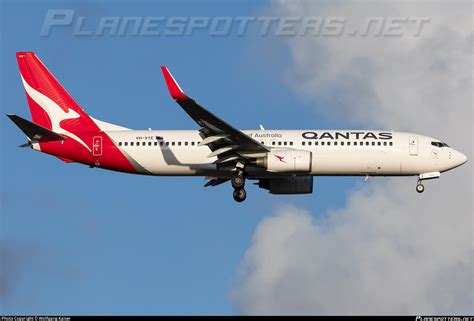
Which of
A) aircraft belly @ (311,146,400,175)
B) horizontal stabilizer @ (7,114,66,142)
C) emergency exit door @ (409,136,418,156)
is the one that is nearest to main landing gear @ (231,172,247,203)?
aircraft belly @ (311,146,400,175)

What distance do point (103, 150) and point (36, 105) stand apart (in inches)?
259

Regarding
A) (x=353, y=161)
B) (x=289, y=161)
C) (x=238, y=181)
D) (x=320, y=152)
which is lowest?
(x=238, y=181)

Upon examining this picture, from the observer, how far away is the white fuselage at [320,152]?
2478 inches

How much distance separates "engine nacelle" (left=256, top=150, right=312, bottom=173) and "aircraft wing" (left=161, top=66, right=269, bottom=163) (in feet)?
2.30

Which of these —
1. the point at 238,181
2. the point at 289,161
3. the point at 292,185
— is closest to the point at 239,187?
the point at 238,181

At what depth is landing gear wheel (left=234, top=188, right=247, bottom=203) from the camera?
63750mm

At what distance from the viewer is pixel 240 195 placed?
63.8 m

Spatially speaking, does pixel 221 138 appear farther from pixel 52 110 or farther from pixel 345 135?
pixel 52 110

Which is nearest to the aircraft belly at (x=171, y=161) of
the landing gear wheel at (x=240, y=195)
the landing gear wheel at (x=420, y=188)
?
the landing gear wheel at (x=240, y=195)

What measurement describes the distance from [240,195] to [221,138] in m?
3.93

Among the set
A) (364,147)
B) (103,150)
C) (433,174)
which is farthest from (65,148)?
(433,174)

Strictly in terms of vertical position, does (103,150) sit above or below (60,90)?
below

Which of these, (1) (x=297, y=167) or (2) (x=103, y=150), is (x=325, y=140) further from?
(2) (x=103, y=150)

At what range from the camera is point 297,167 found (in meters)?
61.8
